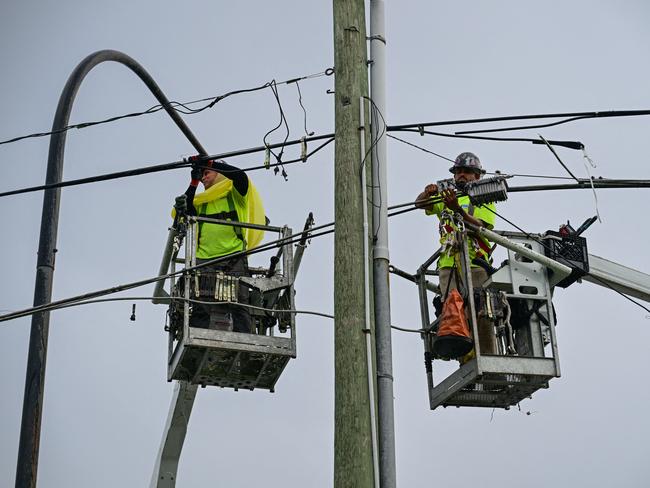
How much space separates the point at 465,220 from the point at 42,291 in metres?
3.98

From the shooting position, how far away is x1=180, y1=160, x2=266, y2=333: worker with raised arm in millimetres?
10742

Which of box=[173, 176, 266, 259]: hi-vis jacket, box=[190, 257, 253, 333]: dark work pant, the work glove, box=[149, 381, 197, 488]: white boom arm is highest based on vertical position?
the work glove

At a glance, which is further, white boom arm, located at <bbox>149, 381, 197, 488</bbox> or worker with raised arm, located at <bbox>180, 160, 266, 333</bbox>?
white boom arm, located at <bbox>149, 381, 197, 488</bbox>

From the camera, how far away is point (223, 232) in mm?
11398

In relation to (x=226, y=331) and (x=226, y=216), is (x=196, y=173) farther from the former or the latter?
(x=226, y=331)

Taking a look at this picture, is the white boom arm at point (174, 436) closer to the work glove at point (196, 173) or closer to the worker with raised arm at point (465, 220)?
the work glove at point (196, 173)

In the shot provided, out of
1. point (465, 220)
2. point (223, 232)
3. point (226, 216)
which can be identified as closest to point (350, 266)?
point (465, 220)

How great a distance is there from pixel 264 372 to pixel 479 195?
3.04 meters

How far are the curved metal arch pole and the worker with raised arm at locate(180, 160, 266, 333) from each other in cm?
146

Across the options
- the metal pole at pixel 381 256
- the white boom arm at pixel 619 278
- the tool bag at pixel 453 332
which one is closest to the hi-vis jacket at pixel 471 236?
the tool bag at pixel 453 332

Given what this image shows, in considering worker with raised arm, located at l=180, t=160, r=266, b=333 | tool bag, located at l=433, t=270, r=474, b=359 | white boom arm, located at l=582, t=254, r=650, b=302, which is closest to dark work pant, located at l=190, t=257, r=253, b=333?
worker with raised arm, located at l=180, t=160, r=266, b=333

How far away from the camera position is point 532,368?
31.7ft

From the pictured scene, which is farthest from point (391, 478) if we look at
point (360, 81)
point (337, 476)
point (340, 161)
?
→ point (360, 81)

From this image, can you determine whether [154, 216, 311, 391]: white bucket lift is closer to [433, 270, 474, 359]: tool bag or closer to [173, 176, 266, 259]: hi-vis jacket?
[173, 176, 266, 259]: hi-vis jacket
